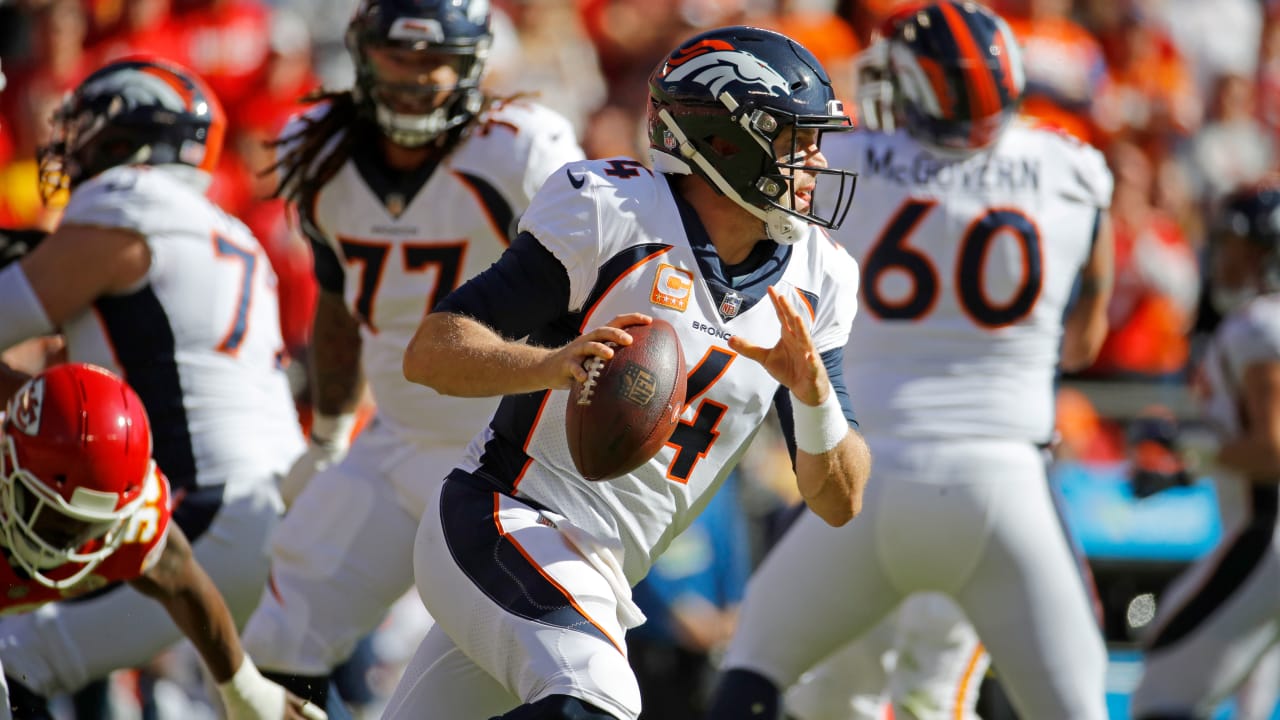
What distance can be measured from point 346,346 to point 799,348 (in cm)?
213

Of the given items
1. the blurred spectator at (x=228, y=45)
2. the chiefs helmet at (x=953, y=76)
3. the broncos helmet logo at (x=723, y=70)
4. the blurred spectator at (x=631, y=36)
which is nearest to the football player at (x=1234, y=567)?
the chiefs helmet at (x=953, y=76)

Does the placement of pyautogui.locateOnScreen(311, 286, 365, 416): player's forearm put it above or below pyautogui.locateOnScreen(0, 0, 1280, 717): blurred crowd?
above

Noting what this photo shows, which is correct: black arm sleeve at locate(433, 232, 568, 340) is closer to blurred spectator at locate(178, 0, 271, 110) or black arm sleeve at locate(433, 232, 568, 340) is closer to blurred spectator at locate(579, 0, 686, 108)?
blurred spectator at locate(178, 0, 271, 110)

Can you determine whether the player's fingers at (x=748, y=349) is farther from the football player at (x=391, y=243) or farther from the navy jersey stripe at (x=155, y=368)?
the navy jersey stripe at (x=155, y=368)

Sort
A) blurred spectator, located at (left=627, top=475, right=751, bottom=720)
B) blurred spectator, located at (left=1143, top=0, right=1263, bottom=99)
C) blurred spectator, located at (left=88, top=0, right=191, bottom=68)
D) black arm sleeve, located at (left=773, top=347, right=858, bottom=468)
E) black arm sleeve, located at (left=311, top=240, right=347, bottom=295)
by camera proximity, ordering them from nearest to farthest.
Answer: black arm sleeve, located at (left=773, top=347, right=858, bottom=468), black arm sleeve, located at (left=311, top=240, right=347, bottom=295), blurred spectator, located at (left=627, top=475, right=751, bottom=720), blurred spectator, located at (left=88, top=0, right=191, bottom=68), blurred spectator, located at (left=1143, top=0, right=1263, bottom=99)

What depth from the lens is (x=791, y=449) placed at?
352 centimetres

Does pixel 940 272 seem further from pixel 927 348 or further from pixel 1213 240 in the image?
pixel 1213 240

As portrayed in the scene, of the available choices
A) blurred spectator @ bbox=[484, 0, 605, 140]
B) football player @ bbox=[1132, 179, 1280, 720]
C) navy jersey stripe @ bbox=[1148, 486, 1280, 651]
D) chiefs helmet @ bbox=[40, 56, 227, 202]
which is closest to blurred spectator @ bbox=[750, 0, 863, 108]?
blurred spectator @ bbox=[484, 0, 605, 140]

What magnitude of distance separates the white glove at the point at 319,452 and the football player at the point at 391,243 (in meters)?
0.23

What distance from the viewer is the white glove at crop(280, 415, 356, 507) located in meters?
5.00

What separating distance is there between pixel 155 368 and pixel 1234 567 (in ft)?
12.1

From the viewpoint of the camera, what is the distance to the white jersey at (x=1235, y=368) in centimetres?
603

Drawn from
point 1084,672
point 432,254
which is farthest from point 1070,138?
point 432,254

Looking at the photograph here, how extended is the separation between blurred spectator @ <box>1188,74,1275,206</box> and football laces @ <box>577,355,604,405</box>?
342 inches
